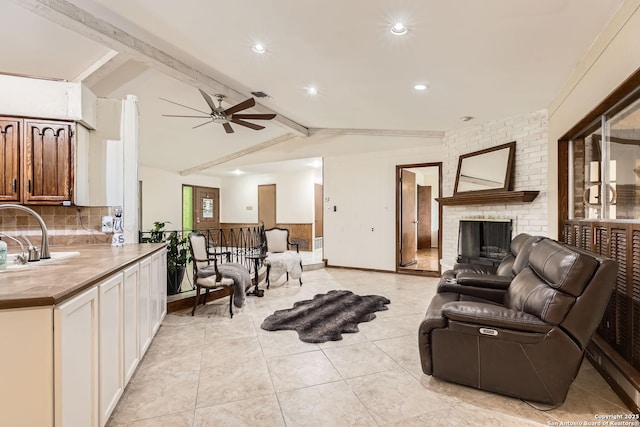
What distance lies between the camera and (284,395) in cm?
214

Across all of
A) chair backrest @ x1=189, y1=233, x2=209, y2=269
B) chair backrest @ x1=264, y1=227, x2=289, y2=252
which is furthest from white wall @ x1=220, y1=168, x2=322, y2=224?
chair backrest @ x1=189, y1=233, x2=209, y2=269

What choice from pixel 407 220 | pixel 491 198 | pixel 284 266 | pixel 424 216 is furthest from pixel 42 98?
pixel 424 216

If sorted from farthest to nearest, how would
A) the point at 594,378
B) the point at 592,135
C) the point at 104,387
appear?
1. the point at 592,135
2. the point at 594,378
3. the point at 104,387

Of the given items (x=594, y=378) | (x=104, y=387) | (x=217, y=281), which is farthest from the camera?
(x=217, y=281)

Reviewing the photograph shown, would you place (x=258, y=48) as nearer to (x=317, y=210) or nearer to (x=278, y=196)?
(x=317, y=210)

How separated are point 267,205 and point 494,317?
8.80 m

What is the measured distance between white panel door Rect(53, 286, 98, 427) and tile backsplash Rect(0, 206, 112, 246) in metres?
2.05

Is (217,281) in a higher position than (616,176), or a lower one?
lower

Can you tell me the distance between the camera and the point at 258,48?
114 inches

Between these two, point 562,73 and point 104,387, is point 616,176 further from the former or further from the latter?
point 104,387

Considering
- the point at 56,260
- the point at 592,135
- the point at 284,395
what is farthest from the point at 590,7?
the point at 56,260

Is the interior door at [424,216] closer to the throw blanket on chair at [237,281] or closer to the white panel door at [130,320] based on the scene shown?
the throw blanket on chair at [237,281]

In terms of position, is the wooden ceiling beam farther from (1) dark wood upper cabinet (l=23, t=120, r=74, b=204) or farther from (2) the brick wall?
(2) the brick wall

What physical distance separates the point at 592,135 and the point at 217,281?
4.33m
